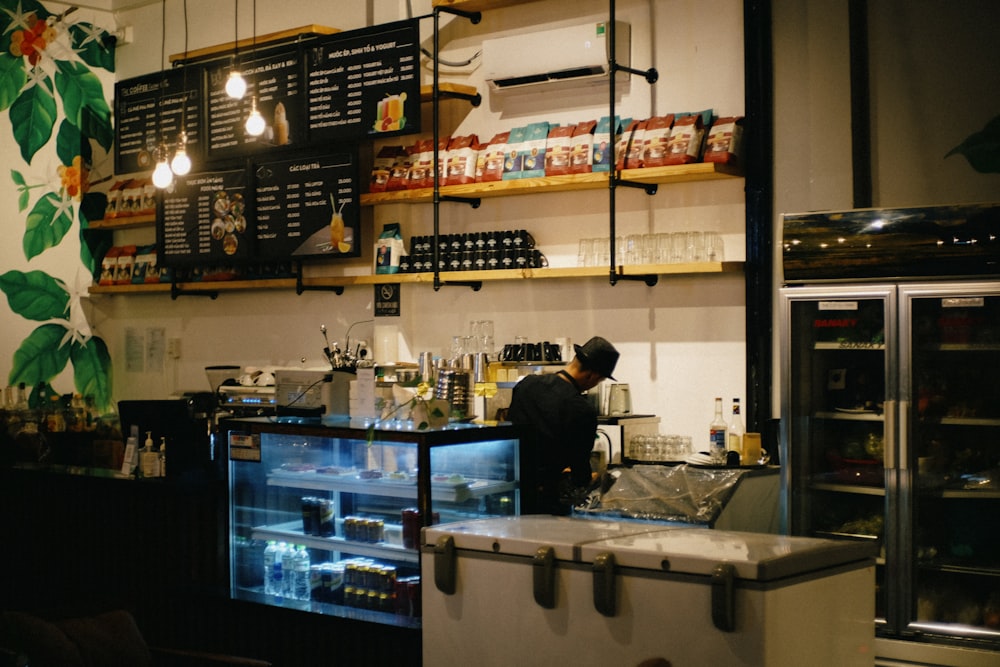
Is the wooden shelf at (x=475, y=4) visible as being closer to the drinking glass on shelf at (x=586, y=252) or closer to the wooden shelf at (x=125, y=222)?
the drinking glass on shelf at (x=586, y=252)

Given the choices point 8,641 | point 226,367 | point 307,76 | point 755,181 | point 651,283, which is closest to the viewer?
point 8,641

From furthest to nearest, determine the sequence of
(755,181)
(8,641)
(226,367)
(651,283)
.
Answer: (226,367) < (651,283) < (755,181) < (8,641)

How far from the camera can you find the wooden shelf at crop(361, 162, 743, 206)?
5387 mm

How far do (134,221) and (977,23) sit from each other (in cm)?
582

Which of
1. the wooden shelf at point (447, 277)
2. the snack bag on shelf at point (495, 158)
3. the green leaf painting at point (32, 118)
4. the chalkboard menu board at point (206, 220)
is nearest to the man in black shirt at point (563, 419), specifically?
the wooden shelf at point (447, 277)

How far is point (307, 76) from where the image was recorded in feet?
22.7

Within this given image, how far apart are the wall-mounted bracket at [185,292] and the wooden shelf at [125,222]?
0.54 metres

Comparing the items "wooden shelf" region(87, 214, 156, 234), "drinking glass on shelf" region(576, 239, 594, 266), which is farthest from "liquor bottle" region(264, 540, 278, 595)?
"wooden shelf" region(87, 214, 156, 234)

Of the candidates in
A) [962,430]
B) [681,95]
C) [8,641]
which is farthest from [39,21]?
[962,430]

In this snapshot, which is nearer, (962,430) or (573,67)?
(962,430)

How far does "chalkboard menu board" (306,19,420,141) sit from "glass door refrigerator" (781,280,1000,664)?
2778mm

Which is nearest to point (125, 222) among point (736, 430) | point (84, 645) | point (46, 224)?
point (46, 224)

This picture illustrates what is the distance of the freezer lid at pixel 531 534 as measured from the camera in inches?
119

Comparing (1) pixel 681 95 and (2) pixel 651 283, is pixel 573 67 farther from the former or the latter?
(2) pixel 651 283
